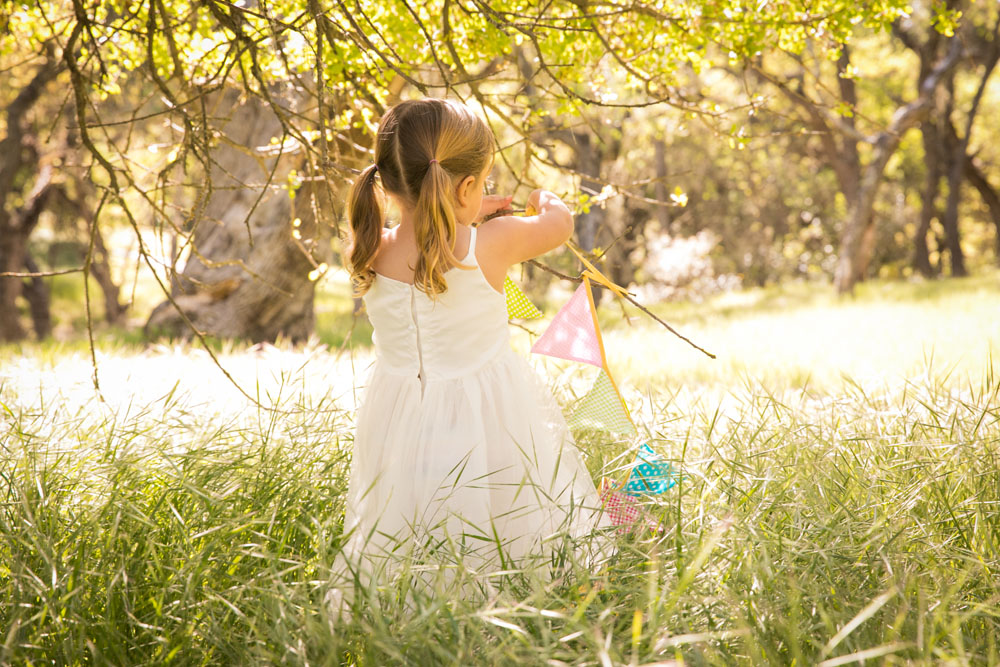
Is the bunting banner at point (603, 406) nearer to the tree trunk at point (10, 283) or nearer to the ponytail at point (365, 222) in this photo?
the ponytail at point (365, 222)

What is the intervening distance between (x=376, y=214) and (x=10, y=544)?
58.9 inches

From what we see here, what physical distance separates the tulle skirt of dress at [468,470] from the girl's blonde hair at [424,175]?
377 millimetres

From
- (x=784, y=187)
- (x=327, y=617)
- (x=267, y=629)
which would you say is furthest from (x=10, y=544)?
(x=784, y=187)

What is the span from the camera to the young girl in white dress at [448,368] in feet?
8.21

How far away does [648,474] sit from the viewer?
285 centimetres

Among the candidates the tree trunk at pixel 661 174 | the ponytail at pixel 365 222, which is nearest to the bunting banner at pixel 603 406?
the ponytail at pixel 365 222

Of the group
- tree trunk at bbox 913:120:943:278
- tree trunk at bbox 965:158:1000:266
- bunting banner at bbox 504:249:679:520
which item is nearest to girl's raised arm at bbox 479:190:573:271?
bunting banner at bbox 504:249:679:520

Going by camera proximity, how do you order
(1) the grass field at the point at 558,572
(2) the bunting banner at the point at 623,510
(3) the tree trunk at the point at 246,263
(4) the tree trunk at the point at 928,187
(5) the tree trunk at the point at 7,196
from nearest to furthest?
1. (1) the grass field at the point at 558,572
2. (2) the bunting banner at the point at 623,510
3. (3) the tree trunk at the point at 246,263
4. (5) the tree trunk at the point at 7,196
5. (4) the tree trunk at the point at 928,187

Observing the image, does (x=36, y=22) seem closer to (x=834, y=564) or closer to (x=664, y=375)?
(x=664, y=375)

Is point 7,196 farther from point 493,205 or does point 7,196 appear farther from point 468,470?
point 468,470

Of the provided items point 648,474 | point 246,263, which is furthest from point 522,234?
point 246,263

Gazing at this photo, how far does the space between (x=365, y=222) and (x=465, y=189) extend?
35 centimetres

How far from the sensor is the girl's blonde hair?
8.01 feet

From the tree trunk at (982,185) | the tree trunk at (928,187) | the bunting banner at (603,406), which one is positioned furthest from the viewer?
the tree trunk at (982,185)
